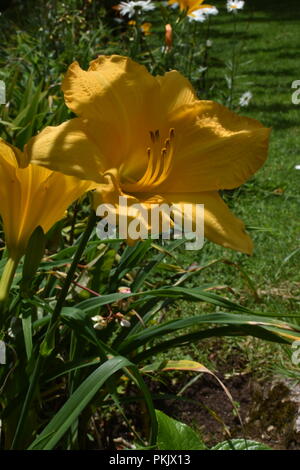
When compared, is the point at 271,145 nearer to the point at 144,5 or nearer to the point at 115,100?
the point at 144,5

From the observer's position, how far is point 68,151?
3.32ft

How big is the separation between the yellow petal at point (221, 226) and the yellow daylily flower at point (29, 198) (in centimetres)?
19

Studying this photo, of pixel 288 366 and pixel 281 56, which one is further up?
pixel 281 56

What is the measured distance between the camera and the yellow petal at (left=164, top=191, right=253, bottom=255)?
1051 millimetres

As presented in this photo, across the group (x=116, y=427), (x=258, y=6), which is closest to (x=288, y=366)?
(x=116, y=427)

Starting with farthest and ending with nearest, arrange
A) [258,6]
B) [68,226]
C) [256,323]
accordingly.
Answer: [258,6], [68,226], [256,323]

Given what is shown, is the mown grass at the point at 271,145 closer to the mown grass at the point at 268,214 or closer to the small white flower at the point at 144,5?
the mown grass at the point at 268,214

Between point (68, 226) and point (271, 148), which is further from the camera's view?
point (271, 148)

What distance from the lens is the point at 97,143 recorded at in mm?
1094

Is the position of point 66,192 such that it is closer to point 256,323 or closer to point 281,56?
point 256,323

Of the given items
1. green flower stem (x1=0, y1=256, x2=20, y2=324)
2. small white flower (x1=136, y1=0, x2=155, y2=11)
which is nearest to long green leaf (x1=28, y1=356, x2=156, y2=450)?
green flower stem (x1=0, y1=256, x2=20, y2=324)

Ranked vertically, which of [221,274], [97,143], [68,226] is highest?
[97,143]

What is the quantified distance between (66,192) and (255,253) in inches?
99.5

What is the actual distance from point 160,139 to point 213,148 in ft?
0.34
